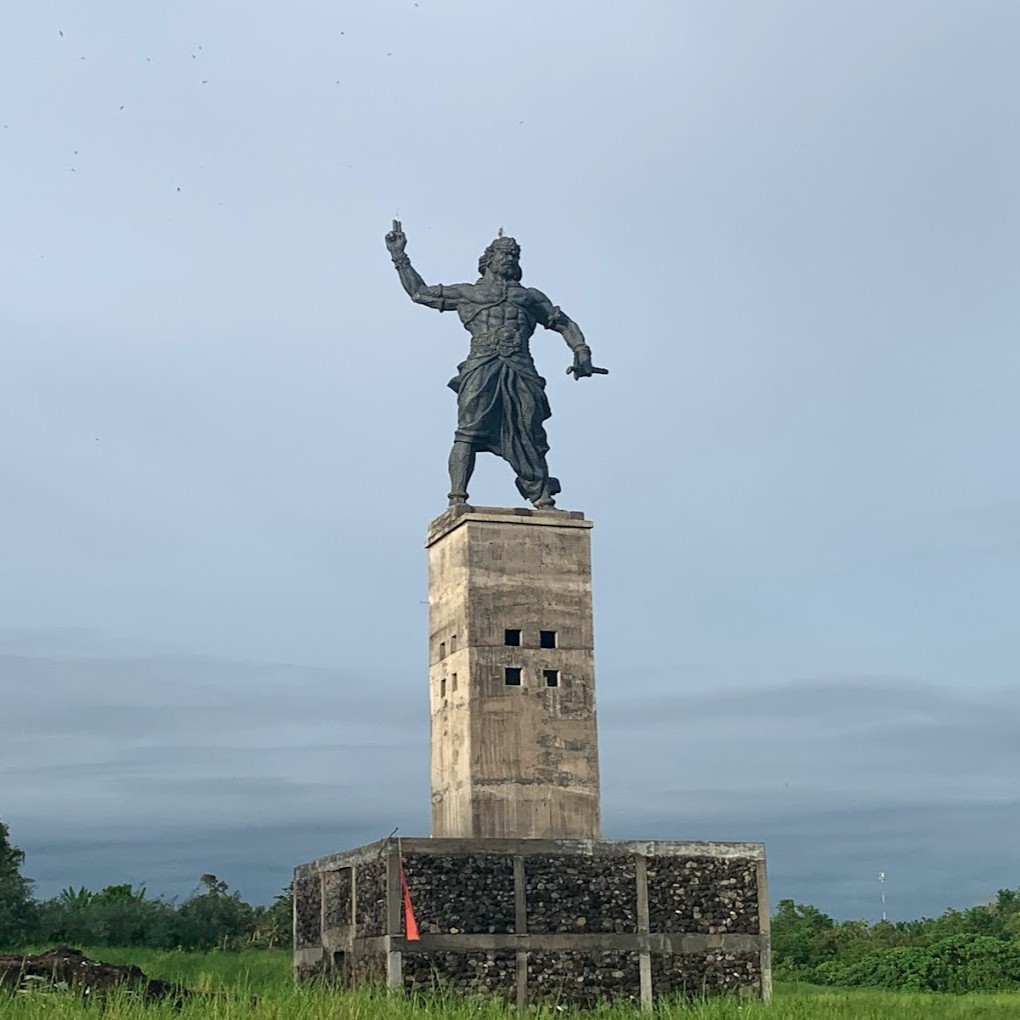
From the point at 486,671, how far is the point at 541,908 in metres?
3.64

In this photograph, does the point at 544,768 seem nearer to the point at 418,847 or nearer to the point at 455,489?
the point at 418,847

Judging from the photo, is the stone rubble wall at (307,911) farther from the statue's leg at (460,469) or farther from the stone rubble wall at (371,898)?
the statue's leg at (460,469)

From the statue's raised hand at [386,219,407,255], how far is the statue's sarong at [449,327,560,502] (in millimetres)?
2171

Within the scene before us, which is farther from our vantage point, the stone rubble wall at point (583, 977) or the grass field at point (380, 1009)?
the stone rubble wall at point (583, 977)

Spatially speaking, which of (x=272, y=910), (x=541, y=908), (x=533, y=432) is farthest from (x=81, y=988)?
(x=272, y=910)

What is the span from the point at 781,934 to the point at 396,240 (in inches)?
908

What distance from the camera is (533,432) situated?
25438 mm

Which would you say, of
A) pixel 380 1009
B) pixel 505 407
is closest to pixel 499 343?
pixel 505 407

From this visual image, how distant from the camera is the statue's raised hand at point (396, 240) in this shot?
2622 cm

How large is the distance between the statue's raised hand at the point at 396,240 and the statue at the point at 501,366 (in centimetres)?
2

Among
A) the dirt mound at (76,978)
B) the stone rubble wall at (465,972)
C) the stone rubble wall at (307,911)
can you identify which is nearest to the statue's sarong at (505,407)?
the stone rubble wall at (307,911)

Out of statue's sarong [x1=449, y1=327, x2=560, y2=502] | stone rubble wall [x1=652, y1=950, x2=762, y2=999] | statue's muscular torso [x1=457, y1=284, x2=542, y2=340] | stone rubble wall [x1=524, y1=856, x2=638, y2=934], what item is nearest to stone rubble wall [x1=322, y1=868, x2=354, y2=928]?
stone rubble wall [x1=524, y1=856, x2=638, y2=934]

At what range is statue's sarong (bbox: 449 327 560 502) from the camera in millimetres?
25234

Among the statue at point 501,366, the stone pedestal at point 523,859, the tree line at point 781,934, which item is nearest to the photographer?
the stone pedestal at point 523,859
